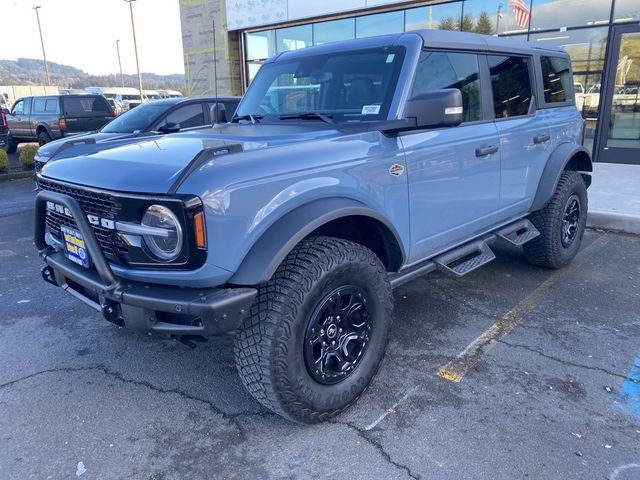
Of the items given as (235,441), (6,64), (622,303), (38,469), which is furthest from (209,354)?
(6,64)

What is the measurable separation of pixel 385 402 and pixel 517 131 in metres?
2.45

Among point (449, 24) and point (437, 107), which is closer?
point (437, 107)

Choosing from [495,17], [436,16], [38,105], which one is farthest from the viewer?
[38,105]

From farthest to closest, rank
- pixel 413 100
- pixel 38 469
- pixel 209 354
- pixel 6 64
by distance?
pixel 6 64, pixel 209 354, pixel 413 100, pixel 38 469

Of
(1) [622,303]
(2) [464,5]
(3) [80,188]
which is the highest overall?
(2) [464,5]

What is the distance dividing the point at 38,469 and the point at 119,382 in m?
0.79

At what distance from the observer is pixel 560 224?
187 inches

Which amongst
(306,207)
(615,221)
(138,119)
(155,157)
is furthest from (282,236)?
(138,119)

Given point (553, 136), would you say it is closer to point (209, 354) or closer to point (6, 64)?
point (209, 354)

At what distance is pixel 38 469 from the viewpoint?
241cm

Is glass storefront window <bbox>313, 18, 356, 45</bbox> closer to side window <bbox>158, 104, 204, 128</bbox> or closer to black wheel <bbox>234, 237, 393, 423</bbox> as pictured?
side window <bbox>158, 104, 204, 128</bbox>

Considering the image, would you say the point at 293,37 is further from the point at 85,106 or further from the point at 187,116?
the point at 187,116

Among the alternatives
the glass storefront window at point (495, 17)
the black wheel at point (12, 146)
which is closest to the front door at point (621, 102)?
the glass storefront window at point (495, 17)

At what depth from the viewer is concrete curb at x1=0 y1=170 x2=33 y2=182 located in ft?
37.0
